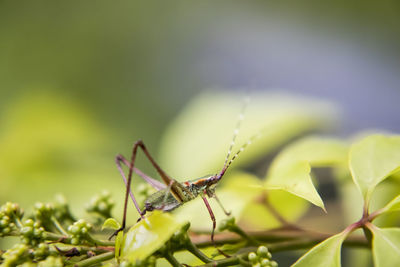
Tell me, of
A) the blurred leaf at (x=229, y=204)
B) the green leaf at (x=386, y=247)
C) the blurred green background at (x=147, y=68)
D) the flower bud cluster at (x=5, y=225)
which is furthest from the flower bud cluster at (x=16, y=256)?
the blurred green background at (x=147, y=68)

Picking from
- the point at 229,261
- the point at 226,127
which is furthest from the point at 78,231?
the point at 226,127

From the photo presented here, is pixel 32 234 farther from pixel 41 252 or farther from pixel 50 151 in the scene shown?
pixel 50 151

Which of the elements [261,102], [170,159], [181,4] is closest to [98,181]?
[170,159]

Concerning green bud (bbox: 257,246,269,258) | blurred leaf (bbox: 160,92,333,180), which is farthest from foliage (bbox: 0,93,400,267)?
blurred leaf (bbox: 160,92,333,180)

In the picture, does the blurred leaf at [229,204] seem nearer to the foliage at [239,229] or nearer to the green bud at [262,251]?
the foliage at [239,229]

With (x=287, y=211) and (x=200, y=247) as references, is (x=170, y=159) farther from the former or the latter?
(x=200, y=247)

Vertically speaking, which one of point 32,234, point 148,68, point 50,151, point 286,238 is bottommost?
point 286,238
